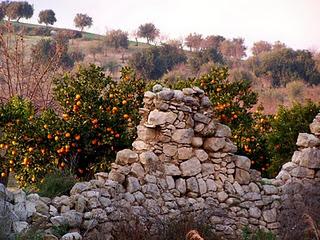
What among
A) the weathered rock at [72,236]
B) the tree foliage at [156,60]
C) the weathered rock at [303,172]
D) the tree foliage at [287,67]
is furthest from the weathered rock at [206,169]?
the tree foliage at [287,67]

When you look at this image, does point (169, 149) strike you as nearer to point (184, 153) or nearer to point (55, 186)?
point (184, 153)

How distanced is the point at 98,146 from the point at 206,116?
2952 mm

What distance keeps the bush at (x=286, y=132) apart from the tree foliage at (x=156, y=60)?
998 inches

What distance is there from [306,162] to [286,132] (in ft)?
8.80

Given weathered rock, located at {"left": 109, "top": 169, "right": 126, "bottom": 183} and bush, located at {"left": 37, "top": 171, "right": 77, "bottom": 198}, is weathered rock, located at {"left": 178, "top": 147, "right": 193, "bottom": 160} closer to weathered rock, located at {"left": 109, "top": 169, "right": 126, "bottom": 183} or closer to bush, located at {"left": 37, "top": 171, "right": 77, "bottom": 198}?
weathered rock, located at {"left": 109, "top": 169, "right": 126, "bottom": 183}

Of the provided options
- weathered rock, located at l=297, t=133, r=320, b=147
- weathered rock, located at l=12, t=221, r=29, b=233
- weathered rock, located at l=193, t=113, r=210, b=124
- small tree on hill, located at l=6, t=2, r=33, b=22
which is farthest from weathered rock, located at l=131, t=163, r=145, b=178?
small tree on hill, located at l=6, t=2, r=33, b=22

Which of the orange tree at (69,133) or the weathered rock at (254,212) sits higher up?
the orange tree at (69,133)

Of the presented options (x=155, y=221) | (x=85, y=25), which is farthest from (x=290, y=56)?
(x=155, y=221)

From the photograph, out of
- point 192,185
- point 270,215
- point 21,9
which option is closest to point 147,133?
point 192,185

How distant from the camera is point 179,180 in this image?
31.6 ft

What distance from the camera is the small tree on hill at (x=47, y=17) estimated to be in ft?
179

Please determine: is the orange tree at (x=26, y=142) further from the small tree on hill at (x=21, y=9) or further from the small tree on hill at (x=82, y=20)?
the small tree on hill at (x=82, y=20)

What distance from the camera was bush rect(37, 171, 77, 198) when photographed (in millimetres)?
9485

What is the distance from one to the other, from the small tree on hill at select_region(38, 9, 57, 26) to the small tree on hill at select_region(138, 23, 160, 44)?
8530 mm
